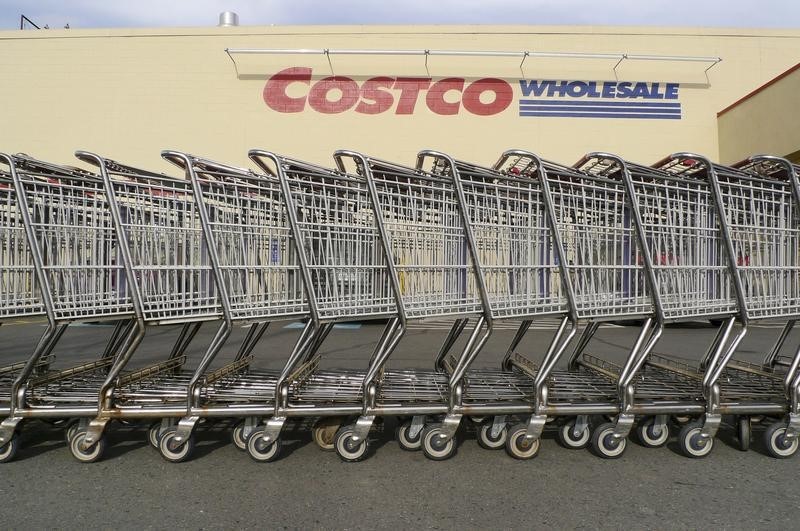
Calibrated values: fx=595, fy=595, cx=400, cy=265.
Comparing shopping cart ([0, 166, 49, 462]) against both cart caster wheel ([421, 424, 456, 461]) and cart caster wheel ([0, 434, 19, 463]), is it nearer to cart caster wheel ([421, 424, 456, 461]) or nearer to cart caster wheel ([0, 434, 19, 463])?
cart caster wheel ([0, 434, 19, 463])

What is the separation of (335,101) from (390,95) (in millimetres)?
1459

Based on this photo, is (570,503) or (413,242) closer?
(570,503)

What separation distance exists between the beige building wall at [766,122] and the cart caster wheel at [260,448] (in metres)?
12.4

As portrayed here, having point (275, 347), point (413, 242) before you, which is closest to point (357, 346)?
point (275, 347)

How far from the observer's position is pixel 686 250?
379 cm

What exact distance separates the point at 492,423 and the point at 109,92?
15574 millimetres

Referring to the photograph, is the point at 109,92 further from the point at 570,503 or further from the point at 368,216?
the point at 570,503

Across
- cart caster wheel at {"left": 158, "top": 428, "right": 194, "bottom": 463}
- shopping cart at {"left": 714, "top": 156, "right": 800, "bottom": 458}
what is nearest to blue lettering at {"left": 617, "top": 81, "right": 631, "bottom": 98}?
shopping cart at {"left": 714, "top": 156, "right": 800, "bottom": 458}

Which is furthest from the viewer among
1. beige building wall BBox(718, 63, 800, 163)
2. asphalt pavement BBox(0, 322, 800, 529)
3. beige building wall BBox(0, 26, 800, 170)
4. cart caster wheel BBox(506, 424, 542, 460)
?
beige building wall BBox(0, 26, 800, 170)

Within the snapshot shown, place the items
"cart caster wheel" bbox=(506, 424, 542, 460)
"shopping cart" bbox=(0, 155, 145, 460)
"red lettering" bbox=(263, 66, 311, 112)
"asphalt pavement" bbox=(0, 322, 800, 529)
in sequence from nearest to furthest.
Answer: "asphalt pavement" bbox=(0, 322, 800, 529), "shopping cart" bbox=(0, 155, 145, 460), "cart caster wheel" bbox=(506, 424, 542, 460), "red lettering" bbox=(263, 66, 311, 112)

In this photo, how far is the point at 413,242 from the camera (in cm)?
382

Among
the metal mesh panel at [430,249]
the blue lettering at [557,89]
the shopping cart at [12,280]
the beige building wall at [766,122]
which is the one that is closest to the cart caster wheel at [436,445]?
the metal mesh panel at [430,249]

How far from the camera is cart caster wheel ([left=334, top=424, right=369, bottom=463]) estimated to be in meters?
3.46

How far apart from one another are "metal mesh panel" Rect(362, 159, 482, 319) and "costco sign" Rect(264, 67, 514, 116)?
12395 millimetres
